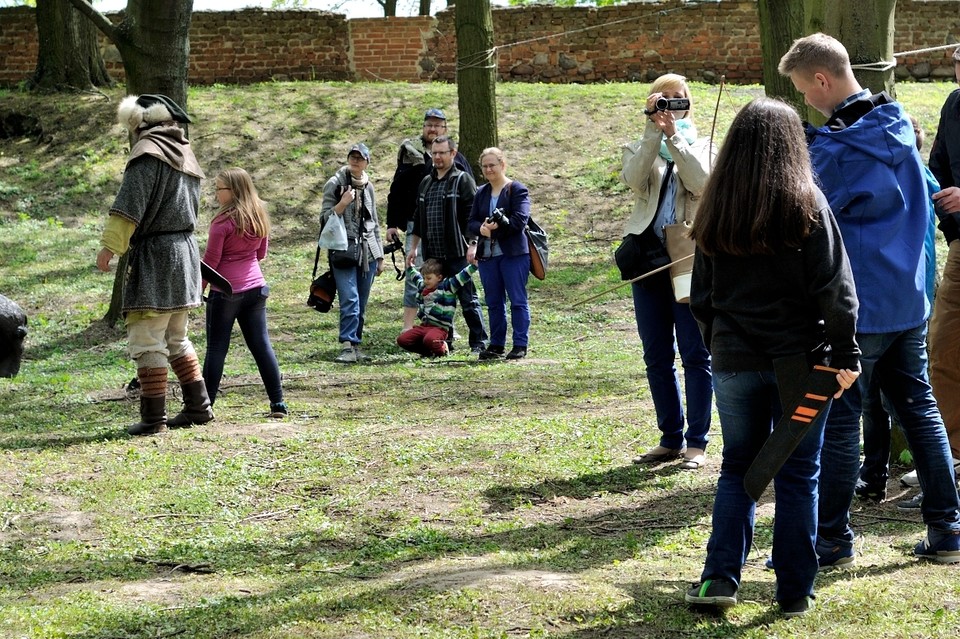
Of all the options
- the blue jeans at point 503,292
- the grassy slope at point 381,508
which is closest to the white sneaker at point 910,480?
the grassy slope at point 381,508

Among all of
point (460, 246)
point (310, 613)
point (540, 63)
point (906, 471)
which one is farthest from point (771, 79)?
point (540, 63)

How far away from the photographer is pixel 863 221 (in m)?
4.33

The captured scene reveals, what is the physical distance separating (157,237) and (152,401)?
1.03 metres

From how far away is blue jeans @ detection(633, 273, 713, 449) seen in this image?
5953mm

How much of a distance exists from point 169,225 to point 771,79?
581cm

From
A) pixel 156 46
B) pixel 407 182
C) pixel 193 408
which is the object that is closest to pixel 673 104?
pixel 193 408

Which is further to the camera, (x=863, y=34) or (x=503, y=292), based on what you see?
(x=503, y=292)

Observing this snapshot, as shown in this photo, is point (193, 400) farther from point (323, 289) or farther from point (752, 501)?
point (752, 501)

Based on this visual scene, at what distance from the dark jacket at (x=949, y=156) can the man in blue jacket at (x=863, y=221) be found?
140cm

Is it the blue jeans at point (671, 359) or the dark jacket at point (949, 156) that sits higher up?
the dark jacket at point (949, 156)

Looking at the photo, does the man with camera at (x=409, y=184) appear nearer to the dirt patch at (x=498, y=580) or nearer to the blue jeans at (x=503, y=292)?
the blue jeans at (x=503, y=292)

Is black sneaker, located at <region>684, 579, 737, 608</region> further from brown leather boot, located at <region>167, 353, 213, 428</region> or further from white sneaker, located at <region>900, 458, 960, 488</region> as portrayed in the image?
brown leather boot, located at <region>167, 353, 213, 428</region>

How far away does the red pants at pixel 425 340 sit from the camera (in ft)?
34.4

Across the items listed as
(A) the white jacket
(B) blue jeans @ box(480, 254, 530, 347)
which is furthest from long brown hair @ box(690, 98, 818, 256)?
(B) blue jeans @ box(480, 254, 530, 347)
